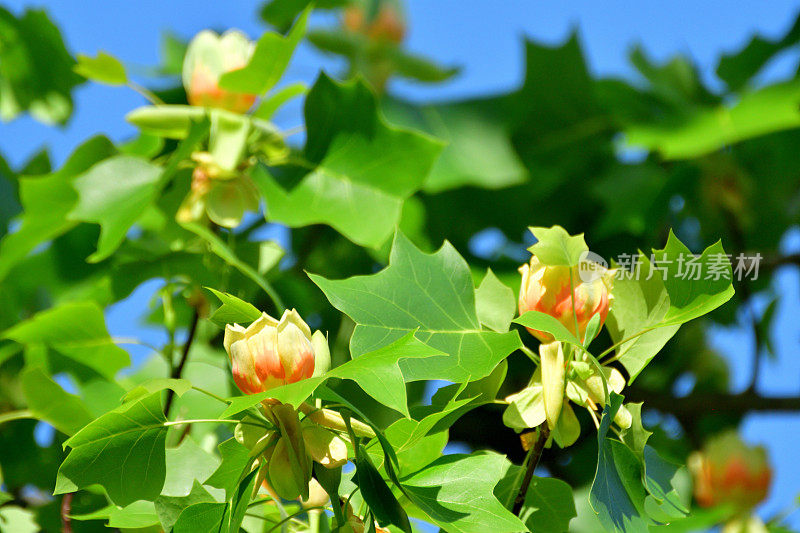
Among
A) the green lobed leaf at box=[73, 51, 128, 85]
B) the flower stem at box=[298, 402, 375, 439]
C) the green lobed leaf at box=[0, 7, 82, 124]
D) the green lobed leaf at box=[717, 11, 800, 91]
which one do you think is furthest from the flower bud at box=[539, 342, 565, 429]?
the green lobed leaf at box=[717, 11, 800, 91]

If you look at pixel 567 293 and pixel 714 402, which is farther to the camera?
pixel 714 402

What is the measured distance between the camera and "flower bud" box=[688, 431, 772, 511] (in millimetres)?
1449

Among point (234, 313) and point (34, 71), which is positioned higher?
point (234, 313)

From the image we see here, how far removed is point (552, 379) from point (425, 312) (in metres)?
0.11

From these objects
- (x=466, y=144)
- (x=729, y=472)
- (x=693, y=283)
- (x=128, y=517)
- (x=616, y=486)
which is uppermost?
(x=693, y=283)

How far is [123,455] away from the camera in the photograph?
0.63 m

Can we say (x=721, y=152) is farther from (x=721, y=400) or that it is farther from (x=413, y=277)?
(x=413, y=277)

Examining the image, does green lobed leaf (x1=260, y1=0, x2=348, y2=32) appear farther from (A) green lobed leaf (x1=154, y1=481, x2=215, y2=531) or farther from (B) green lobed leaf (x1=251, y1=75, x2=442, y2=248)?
(A) green lobed leaf (x1=154, y1=481, x2=215, y2=531)

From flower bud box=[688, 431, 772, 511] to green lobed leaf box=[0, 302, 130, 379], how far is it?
101 cm

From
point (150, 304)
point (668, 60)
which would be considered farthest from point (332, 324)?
point (668, 60)

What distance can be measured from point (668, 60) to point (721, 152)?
33cm

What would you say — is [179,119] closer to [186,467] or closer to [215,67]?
[215,67]

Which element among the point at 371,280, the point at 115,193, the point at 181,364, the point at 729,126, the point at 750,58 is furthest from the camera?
the point at 750,58

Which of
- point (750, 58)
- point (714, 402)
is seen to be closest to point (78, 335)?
point (714, 402)
